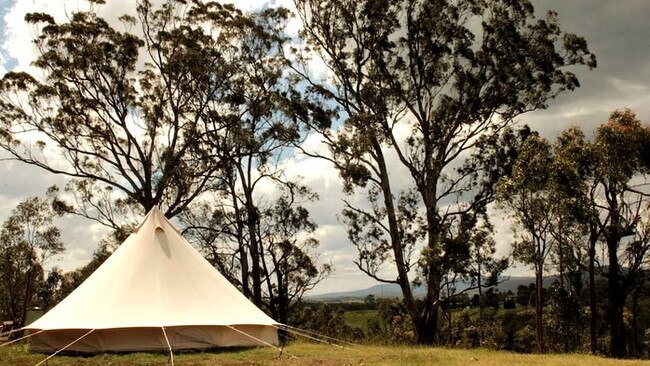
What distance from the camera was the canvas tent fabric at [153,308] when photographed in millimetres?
12539

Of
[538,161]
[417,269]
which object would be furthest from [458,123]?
[417,269]

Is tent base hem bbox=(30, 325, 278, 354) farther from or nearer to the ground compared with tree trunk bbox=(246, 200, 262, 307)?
nearer to the ground

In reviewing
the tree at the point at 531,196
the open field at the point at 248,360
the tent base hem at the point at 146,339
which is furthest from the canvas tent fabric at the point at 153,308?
the tree at the point at 531,196

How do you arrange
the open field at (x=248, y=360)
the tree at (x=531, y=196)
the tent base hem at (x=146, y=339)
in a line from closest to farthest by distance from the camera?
the open field at (x=248, y=360) < the tent base hem at (x=146, y=339) < the tree at (x=531, y=196)

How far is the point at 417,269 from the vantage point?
25750 mm

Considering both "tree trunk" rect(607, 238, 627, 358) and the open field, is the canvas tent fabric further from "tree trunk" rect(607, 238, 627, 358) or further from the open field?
"tree trunk" rect(607, 238, 627, 358)

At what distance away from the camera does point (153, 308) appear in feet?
42.3

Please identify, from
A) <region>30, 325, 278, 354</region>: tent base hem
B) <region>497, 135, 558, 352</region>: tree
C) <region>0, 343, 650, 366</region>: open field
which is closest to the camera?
<region>0, 343, 650, 366</region>: open field

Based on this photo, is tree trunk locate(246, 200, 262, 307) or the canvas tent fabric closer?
the canvas tent fabric

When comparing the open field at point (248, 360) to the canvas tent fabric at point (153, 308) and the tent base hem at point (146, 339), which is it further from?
the canvas tent fabric at point (153, 308)

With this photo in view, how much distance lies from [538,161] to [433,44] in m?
7.49

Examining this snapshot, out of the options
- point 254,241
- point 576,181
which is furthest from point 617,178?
point 254,241

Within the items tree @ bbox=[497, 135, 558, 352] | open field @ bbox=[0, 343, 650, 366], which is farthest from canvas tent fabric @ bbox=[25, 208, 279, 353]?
tree @ bbox=[497, 135, 558, 352]

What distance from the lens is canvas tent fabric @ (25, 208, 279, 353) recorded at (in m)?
12.5
